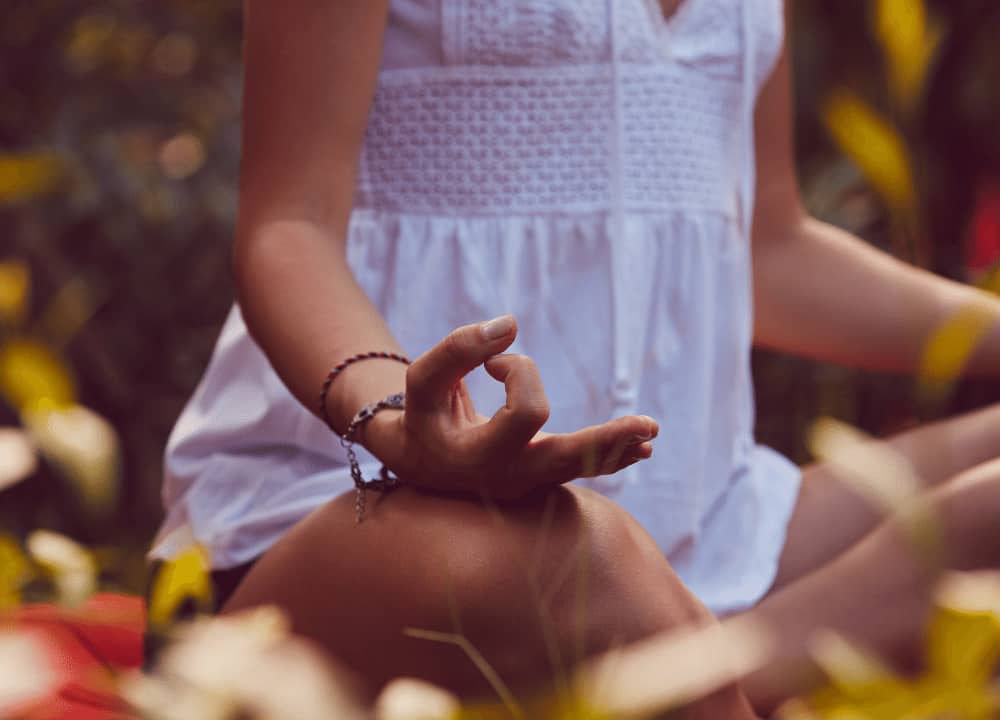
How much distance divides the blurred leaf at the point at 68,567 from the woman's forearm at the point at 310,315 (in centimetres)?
31

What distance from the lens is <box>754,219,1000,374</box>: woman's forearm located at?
1.43 m

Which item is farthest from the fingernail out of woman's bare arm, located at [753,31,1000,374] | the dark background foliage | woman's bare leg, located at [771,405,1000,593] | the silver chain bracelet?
the dark background foliage

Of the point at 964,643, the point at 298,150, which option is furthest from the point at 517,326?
the point at 964,643

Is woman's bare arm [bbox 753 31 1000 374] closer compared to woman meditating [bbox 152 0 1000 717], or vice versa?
woman meditating [bbox 152 0 1000 717]

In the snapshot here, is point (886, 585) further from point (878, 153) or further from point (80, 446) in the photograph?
point (80, 446)

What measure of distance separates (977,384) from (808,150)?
214cm

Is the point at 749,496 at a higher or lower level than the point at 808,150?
higher

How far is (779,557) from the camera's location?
1.29m

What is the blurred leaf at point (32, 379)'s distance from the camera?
42 centimetres

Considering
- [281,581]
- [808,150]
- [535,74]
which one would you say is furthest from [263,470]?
[808,150]

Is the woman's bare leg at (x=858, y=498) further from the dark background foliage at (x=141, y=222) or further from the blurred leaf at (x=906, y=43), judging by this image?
the dark background foliage at (x=141, y=222)

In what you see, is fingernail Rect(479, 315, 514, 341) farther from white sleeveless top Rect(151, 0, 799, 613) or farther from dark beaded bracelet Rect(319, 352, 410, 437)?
white sleeveless top Rect(151, 0, 799, 613)

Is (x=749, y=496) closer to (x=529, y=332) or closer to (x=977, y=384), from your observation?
(x=529, y=332)

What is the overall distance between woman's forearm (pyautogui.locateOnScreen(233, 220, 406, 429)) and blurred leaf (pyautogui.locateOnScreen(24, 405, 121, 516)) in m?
0.40
